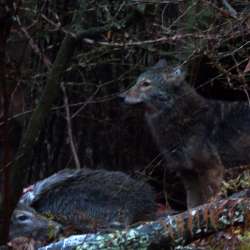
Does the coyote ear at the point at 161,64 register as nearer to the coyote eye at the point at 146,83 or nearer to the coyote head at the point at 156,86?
the coyote head at the point at 156,86

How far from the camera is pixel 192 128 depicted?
948cm

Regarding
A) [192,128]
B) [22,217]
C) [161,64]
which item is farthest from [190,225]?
[192,128]

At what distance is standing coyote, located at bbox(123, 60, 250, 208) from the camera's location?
9141mm

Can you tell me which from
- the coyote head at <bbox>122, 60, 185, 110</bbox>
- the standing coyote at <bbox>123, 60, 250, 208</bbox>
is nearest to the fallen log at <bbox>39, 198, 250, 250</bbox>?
the standing coyote at <bbox>123, 60, 250, 208</bbox>

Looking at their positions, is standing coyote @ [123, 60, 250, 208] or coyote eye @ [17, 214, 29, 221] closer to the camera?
coyote eye @ [17, 214, 29, 221]

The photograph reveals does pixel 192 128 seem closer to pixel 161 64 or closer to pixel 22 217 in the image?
pixel 161 64

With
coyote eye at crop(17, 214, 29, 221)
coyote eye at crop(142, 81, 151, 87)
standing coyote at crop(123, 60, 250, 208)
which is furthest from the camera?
coyote eye at crop(142, 81, 151, 87)

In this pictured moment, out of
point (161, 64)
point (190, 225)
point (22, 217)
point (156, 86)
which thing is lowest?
point (22, 217)

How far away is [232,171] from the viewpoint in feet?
27.5

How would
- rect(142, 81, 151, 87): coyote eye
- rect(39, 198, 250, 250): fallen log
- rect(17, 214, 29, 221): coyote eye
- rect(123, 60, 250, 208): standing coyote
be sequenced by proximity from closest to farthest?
rect(39, 198, 250, 250): fallen log
rect(17, 214, 29, 221): coyote eye
rect(123, 60, 250, 208): standing coyote
rect(142, 81, 151, 87): coyote eye

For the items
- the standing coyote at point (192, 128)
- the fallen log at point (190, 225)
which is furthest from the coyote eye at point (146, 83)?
the fallen log at point (190, 225)

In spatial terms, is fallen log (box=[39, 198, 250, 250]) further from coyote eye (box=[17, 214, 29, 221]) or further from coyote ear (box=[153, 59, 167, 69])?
coyote ear (box=[153, 59, 167, 69])

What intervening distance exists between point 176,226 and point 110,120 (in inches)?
236

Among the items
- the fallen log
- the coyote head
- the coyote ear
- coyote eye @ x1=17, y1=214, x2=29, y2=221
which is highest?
the coyote ear
